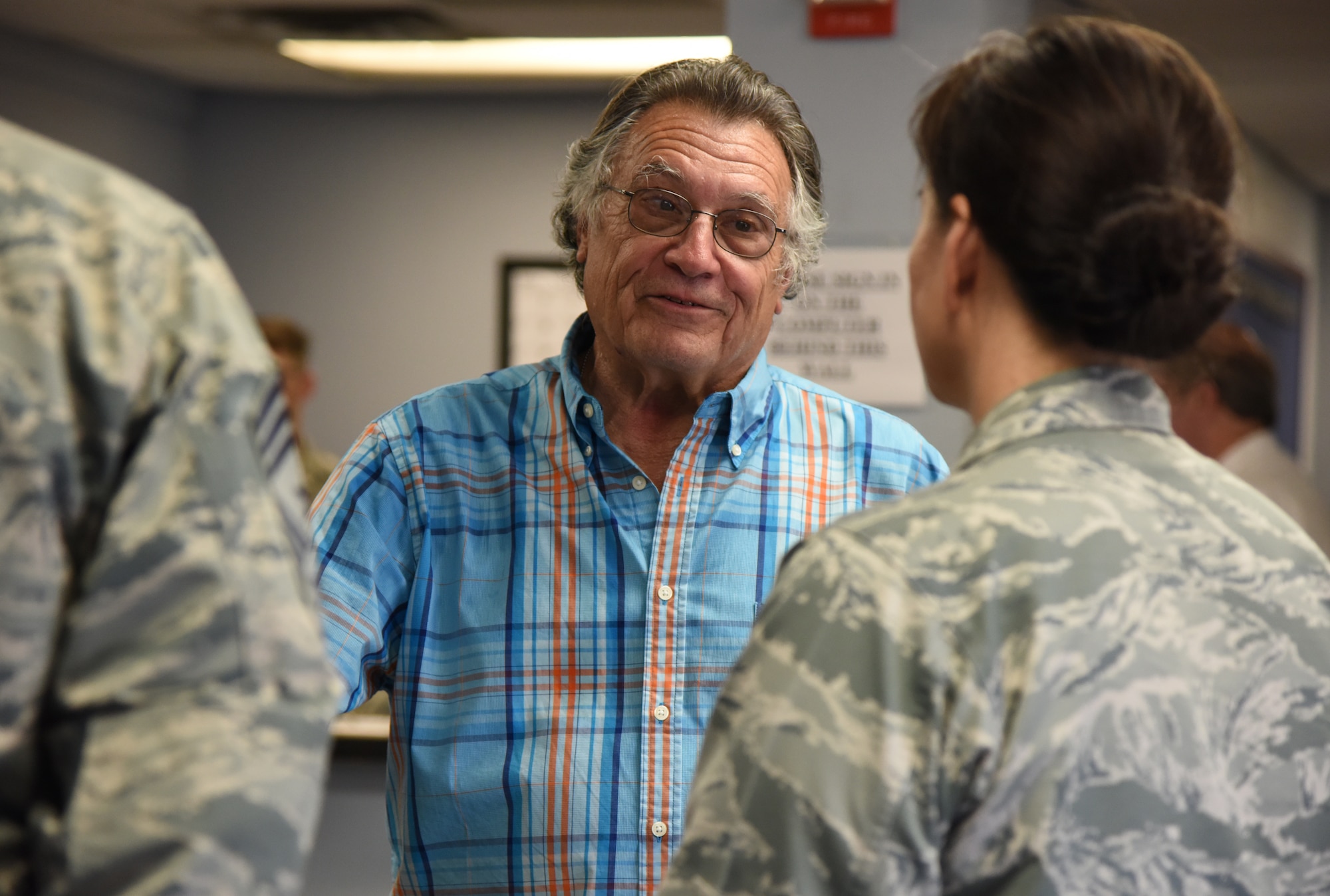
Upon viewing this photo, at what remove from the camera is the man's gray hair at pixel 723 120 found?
1.71 meters

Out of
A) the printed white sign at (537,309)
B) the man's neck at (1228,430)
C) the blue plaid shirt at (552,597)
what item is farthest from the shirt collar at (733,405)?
the printed white sign at (537,309)

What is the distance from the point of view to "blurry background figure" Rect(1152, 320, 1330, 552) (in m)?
3.61

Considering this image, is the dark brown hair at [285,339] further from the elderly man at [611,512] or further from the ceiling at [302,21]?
the elderly man at [611,512]

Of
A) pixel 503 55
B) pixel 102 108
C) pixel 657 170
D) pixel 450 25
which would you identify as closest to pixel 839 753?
pixel 657 170

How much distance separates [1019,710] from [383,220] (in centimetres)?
509

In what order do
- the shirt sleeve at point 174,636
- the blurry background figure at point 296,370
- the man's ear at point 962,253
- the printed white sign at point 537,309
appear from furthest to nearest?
1. the printed white sign at point 537,309
2. the blurry background figure at point 296,370
3. the man's ear at point 962,253
4. the shirt sleeve at point 174,636

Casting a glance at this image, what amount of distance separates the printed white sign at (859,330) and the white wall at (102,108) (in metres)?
3.12

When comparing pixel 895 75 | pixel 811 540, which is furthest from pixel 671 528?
pixel 895 75

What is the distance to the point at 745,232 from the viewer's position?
1.71m

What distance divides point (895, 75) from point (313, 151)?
10.8ft

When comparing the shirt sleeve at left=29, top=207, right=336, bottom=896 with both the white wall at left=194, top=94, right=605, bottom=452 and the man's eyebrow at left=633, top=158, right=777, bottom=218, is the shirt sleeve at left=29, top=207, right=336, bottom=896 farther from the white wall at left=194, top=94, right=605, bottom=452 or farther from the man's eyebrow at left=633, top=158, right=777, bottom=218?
the white wall at left=194, top=94, right=605, bottom=452

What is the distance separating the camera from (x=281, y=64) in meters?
5.21

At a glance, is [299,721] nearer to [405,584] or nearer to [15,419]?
[15,419]

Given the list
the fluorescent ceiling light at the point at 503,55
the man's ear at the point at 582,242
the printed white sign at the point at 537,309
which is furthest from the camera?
the printed white sign at the point at 537,309
